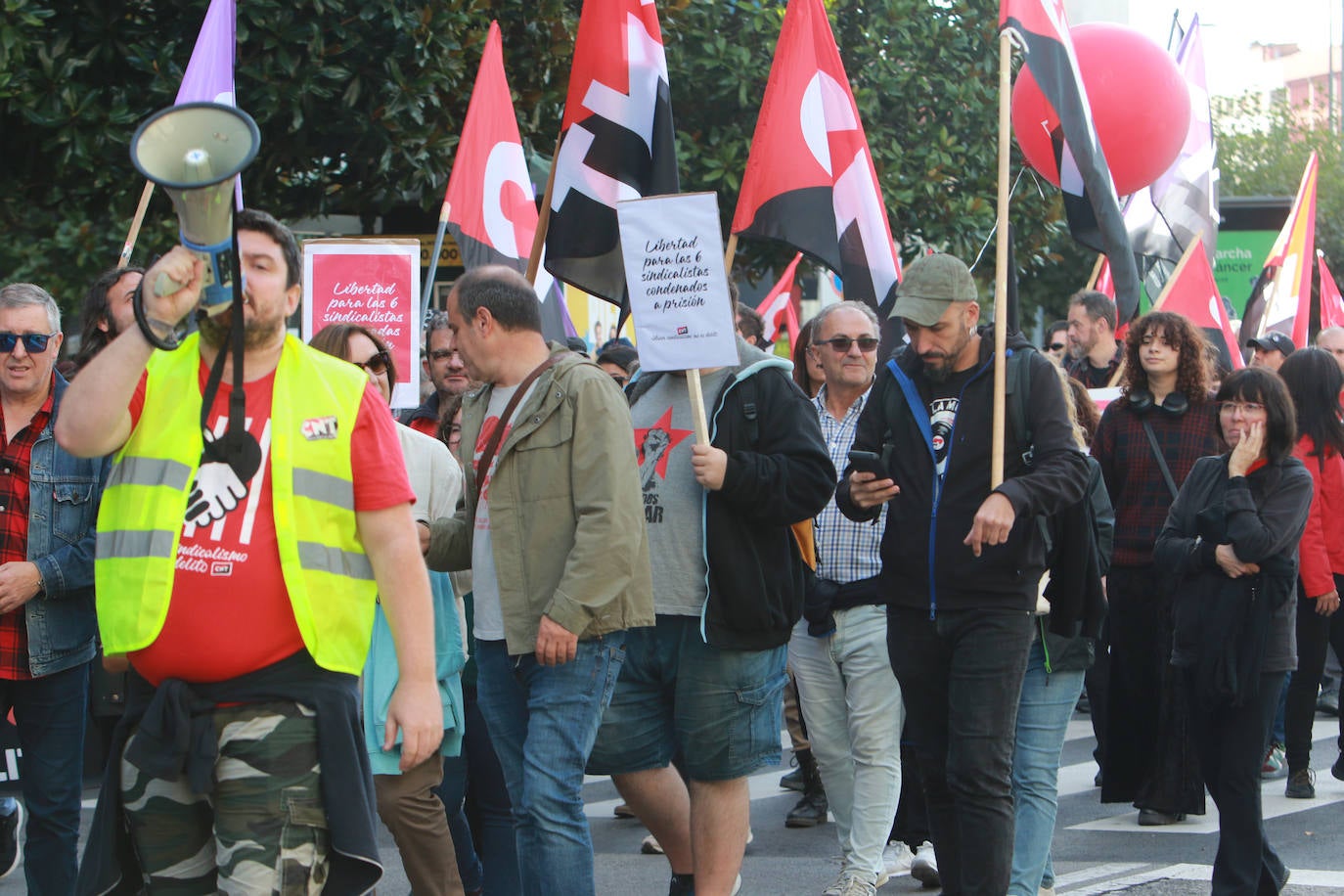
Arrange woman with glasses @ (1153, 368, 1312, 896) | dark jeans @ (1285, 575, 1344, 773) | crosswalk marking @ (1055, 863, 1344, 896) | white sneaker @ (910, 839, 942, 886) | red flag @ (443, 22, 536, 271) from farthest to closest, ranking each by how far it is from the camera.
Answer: red flag @ (443, 22, 536, 271)
dark jeans @ (1285, 575, 1344, 773)
white sneaker @ (910, 839, 942, 886)
crosswalk marking @ (1055, 863, 1344, 896)
woman with glasses @ (1153, 368, 1312, 896)

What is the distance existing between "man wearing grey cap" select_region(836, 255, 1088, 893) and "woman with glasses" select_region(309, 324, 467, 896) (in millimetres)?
1238

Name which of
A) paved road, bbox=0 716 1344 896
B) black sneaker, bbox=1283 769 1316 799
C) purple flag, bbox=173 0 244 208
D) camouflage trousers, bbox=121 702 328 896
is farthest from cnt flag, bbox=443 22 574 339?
camouflage trousers, bbox=121 702 328 896

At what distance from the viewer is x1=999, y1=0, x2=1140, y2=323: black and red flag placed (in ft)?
20.1

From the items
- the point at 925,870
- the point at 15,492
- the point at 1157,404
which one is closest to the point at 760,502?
the point at 925,870

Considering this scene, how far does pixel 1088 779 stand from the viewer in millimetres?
8117

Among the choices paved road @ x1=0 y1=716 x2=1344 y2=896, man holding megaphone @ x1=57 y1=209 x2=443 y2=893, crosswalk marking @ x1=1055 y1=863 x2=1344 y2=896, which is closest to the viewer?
man holding megaphone @ x1=57 y1=209 x2=443 y2=893

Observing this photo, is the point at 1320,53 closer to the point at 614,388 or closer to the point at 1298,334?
the point at 1298,334

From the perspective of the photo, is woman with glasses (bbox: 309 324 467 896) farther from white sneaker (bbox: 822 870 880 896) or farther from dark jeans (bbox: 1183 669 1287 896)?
dark jeans (bbox: 1183 669 1287 896)

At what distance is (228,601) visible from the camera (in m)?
3.24

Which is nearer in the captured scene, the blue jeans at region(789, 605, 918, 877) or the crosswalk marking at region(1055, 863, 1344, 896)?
the blue jeans at region(789, 605, 918, 877)

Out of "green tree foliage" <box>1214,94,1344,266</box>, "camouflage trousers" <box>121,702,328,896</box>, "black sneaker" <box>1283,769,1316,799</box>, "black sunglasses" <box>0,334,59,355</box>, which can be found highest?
"green tree foliage" <box>1214,94,1344,266</box>

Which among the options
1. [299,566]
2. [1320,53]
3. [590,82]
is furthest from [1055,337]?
[1320,53]

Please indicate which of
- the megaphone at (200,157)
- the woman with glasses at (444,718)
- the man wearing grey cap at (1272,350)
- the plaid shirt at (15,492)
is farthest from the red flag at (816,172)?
the man wearing grey cap at (1272,350)

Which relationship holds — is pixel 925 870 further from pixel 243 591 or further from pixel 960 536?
pixel 243 591
